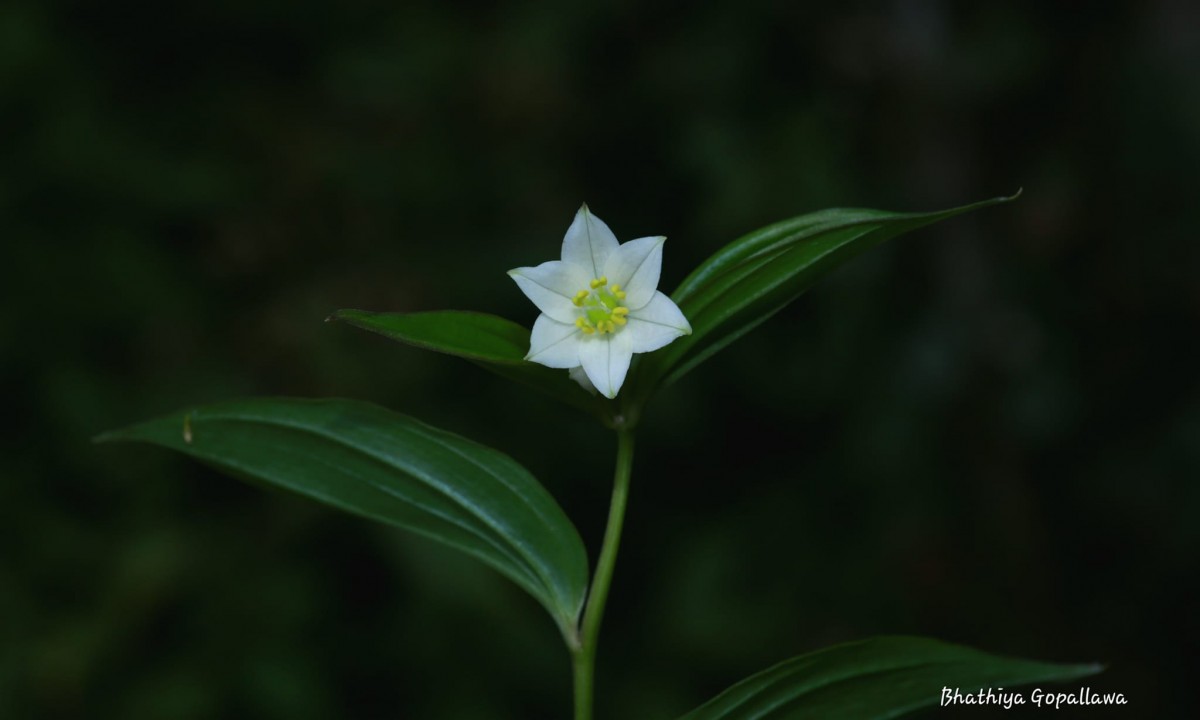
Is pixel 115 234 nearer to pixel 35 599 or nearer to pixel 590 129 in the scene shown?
pixel 35 599

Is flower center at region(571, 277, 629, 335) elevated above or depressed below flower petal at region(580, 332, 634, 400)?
above

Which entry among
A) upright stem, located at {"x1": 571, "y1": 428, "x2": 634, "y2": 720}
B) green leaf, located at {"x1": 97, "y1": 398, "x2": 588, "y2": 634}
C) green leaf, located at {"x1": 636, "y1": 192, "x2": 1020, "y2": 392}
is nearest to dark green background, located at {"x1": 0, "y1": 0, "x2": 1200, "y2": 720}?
green leaf, located at {"x1": 97, "y1": 398, "x2": 588, "y2": 634}

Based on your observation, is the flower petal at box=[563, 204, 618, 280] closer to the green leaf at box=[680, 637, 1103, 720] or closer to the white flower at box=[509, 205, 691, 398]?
the white flower at box=[509, 205, 691, 398]

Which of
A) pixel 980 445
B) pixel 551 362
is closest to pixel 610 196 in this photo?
pixel 980 445

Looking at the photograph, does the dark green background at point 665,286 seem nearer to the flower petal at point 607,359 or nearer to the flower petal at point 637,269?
the flower petal at point 637,269

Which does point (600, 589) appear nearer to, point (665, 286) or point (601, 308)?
point (601, 308)

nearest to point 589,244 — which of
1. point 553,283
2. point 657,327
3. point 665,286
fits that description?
point 553,283
